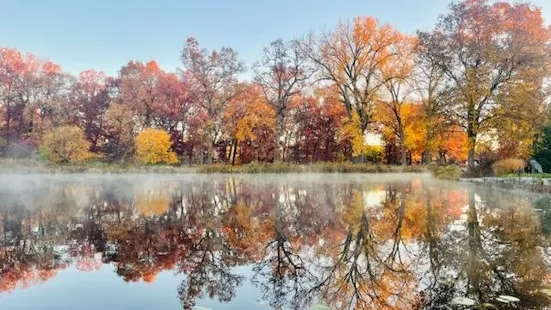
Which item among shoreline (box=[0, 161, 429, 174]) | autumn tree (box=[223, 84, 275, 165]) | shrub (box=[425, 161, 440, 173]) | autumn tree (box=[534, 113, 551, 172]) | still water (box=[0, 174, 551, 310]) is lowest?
still water (box=[0, 174, 551, 310])

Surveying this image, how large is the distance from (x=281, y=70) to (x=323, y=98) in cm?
829

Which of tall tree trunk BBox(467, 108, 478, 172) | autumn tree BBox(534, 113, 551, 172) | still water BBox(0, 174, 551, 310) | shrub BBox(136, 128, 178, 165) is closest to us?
still water BBox(0, 174, 551, 310)

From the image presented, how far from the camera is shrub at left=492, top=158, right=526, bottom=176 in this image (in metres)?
19.7

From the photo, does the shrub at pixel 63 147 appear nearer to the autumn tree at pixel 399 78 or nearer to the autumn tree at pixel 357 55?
the autumn tree at pixel 357 55

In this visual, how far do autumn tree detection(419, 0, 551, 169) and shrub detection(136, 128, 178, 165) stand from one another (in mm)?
26842

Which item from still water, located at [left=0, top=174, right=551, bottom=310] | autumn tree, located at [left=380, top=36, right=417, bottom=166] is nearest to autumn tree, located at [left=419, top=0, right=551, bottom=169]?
autumn tree, located at [left=380, top=36, right=417, bottom=166]

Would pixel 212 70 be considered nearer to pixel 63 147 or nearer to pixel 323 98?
pixel 323 98

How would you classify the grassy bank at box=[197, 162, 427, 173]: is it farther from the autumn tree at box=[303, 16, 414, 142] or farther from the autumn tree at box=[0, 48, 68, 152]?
the autumn tree at box=[0, 48, 68, 152]

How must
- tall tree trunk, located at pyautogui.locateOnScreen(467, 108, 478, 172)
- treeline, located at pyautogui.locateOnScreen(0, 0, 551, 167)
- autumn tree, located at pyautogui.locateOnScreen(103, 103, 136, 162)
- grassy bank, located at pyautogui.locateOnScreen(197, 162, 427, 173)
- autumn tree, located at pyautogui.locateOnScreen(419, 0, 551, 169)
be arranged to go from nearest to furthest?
autumn tree, located at pyautogui.locateOnScreen(419, 0, 551, 169), treeline, located at pyautogui.locateOnScreen(0, 0, 551, 167), tall tree trunk, located at pyautogui.locateOnScreen(467, 108, 478, 172), grassy bank, located at pyautogui.locateOnScreen(197, 162, 427, 173), autumn tree, located at pyautogui.locateOnScreen(103, 103, 136, 162)

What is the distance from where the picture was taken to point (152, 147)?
40.8 m

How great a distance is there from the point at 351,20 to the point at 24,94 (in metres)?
36.2

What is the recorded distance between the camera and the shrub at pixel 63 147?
128ft

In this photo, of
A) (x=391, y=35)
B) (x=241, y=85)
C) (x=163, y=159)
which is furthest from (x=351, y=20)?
(x=163, y=159)

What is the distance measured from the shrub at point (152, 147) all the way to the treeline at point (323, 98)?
5.5 inches
